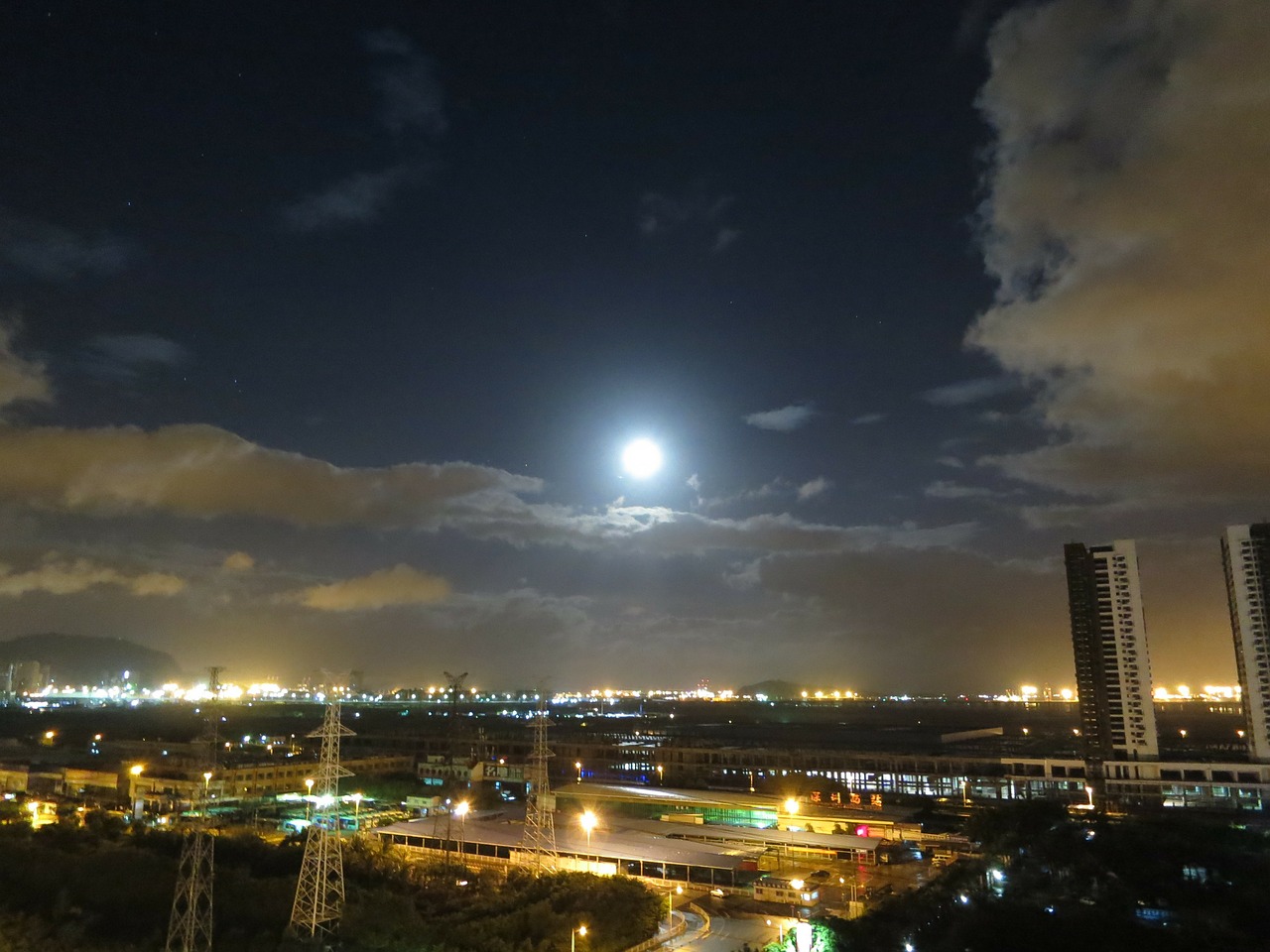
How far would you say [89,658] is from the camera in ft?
560

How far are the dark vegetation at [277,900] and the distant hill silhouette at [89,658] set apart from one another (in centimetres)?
15440

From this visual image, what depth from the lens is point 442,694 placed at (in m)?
165

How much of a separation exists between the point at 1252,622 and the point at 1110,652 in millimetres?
5004

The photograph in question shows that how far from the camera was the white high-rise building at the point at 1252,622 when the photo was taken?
30.2 meters

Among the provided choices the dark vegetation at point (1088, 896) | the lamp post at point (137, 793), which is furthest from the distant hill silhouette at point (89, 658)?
the dark vegetation at point (1088, 896)

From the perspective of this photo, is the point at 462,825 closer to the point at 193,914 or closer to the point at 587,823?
the point at 587,823

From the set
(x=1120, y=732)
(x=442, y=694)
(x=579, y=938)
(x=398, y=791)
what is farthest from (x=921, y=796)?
(x=442, y=694)

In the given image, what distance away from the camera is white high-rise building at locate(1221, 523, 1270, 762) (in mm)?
30234

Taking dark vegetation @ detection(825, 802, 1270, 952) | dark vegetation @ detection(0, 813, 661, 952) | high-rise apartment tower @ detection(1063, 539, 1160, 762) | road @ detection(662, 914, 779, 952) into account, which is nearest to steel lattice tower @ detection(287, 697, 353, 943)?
dark vegetation @ detection(0, 813, 661, 952)

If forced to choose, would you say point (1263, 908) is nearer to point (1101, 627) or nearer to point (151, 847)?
point (151, 847)

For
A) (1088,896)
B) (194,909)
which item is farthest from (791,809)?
(194,909)

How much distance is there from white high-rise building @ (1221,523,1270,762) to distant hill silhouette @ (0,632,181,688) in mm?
160252

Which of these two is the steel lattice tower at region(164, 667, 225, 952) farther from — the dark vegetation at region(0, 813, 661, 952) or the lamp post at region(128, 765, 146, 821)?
the lamp post at region(128, 765, 146, 821)

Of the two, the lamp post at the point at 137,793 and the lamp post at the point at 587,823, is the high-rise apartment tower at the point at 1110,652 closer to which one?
the lamp post at the point at 587,823
